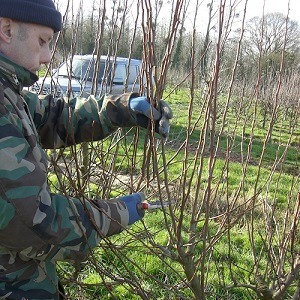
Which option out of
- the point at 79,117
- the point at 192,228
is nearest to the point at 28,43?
the point at 79,117

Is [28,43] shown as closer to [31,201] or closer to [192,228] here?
[31,201]

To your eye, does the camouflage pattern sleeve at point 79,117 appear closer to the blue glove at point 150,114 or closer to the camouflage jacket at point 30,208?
the blue glove at point 150,114

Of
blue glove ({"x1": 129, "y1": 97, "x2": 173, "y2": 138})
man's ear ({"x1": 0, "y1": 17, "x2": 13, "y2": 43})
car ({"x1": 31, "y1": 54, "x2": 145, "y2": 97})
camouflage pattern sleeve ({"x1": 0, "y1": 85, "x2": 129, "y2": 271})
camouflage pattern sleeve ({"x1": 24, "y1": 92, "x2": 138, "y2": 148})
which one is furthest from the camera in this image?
car ({"x1": 31, "y1": 54, "x2": 145, "y2": 97})

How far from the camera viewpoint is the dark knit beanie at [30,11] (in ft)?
3.47

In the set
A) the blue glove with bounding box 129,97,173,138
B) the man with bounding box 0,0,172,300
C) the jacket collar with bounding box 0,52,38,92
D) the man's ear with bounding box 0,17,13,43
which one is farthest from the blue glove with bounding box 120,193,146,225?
the man's ear with bounding box 0,17,13,43

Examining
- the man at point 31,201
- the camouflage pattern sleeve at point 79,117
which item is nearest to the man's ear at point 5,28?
the man at point 31,201

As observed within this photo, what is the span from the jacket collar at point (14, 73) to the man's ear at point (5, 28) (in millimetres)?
46

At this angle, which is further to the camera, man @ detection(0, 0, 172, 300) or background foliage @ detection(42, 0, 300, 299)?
background foliage @ detection(42, 0, 300, 299)

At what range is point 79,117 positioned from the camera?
1482 mm

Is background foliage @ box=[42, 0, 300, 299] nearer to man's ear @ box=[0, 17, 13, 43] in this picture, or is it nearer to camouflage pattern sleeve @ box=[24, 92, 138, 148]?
camouflage pattern sleeve @ box=[24, 92, 138, 148]

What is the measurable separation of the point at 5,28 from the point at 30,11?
0.09 m

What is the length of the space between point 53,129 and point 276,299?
45.1 inches

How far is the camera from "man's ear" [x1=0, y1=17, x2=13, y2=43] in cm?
107

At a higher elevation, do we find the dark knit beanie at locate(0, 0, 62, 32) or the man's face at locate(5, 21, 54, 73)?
the dark knit beanie at locate(0, 0, 62, 32)
